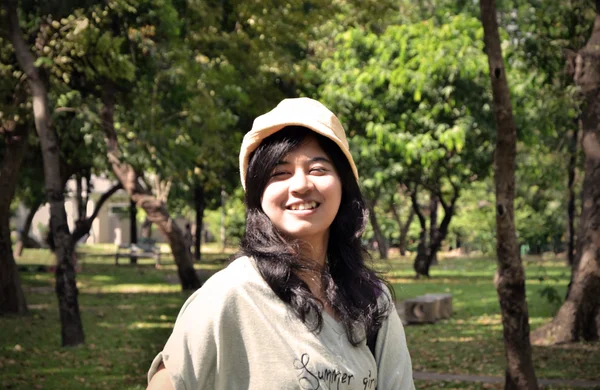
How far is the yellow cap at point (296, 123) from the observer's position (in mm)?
3107

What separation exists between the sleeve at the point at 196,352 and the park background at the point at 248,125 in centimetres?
114

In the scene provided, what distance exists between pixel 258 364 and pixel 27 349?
1227cm

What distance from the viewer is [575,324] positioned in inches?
611

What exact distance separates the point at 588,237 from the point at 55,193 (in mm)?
6864

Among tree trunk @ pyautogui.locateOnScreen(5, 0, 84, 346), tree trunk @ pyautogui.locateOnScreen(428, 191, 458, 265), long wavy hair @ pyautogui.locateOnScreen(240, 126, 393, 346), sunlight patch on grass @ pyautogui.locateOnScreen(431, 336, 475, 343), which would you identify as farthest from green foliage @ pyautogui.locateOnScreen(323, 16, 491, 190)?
long wavy hair @ pyautogui.locateOnScreen(240, 126, 393, 346)

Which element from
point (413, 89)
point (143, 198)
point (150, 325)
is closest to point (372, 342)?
point (150, 325)

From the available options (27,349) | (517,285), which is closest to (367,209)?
(517,285)

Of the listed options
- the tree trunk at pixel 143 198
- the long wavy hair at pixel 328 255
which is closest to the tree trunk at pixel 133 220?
the tree trunk at pixel 143 198

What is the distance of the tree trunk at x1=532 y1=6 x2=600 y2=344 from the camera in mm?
14859

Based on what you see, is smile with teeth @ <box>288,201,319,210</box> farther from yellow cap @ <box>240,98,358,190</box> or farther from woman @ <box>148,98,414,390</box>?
yellow cap @ <box>240,98,358,190</box>

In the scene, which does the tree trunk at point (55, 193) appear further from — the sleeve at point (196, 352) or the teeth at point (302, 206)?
the sleeve at point (196, 352)

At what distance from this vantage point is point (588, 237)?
15.1m

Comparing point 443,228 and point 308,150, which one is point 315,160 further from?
point 443,228

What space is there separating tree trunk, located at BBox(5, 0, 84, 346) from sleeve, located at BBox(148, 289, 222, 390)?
11.6m
